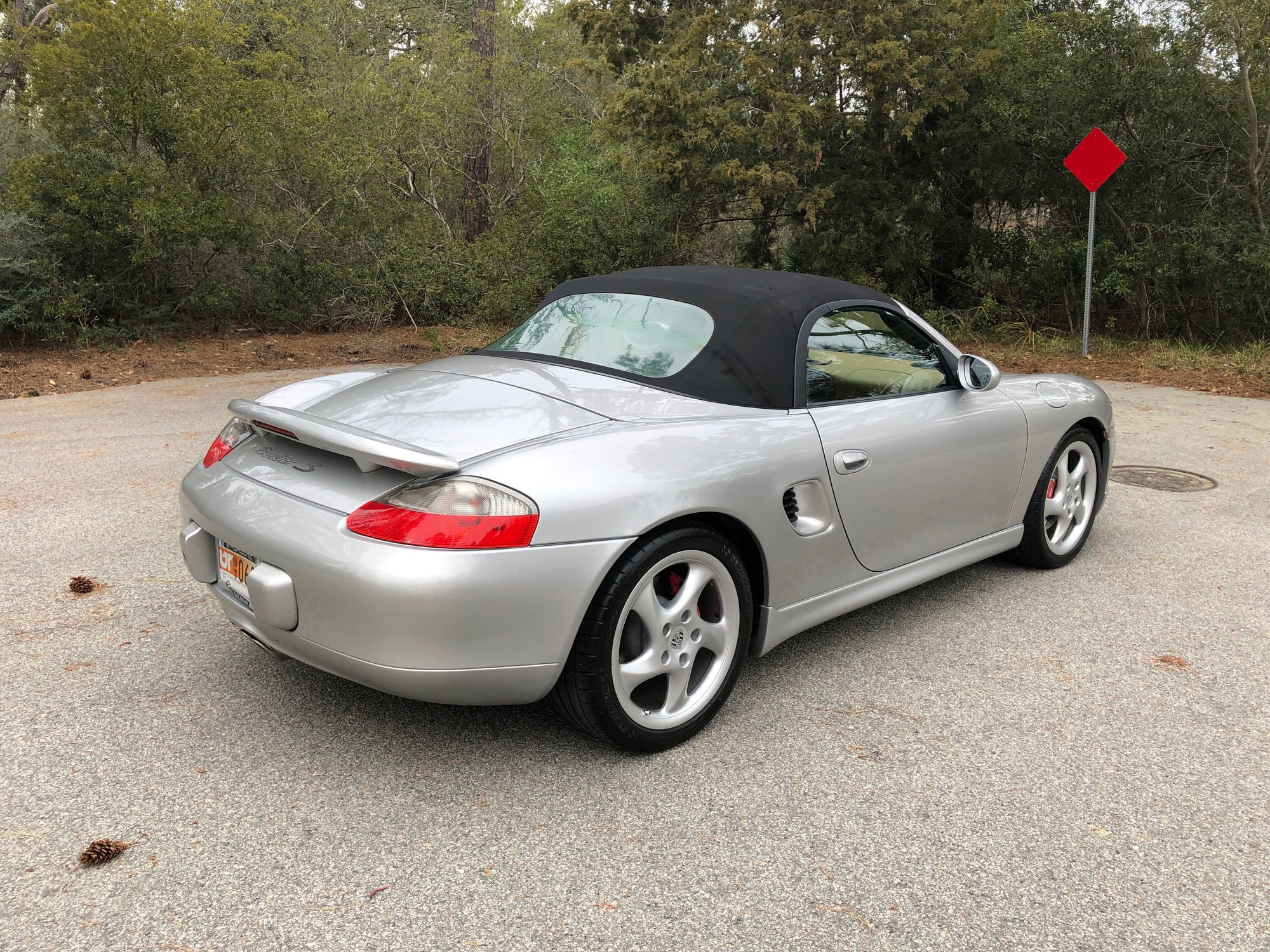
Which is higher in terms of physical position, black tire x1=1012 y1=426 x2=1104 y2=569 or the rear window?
the rear window

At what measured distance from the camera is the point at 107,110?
37.6 ft

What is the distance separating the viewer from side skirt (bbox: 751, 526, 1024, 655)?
10.7 feet

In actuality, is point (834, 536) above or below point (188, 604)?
above

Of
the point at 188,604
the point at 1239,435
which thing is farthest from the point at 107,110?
the point at 1239,435

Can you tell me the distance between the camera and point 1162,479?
6.58m

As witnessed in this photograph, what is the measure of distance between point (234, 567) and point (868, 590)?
7.06ft

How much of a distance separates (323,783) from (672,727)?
1.01m

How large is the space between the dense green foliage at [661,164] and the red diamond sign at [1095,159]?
1.24 m

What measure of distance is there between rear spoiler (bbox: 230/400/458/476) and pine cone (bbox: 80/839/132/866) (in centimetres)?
111

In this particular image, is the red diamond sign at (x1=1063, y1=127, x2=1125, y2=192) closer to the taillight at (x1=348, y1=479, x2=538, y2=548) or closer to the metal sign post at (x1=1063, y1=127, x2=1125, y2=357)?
the metal sign post at (x1=1063, y1=127, x2=1125, y2=357)

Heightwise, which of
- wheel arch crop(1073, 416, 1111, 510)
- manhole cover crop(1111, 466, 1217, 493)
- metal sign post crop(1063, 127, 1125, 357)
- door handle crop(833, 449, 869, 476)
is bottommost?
manhole cover crop(1111, 466, 1217, 493)

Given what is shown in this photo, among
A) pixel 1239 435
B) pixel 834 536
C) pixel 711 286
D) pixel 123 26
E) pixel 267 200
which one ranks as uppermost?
pixel 123 26

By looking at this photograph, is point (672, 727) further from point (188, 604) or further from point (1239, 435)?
point (1239, 435)

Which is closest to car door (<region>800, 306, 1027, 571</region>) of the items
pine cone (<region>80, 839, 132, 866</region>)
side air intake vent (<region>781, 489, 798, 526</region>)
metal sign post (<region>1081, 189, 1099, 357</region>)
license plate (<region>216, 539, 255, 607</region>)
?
side air intake vent (<region>781, 489, 798, 526</region>)
